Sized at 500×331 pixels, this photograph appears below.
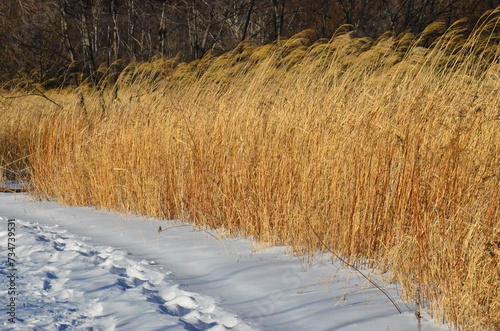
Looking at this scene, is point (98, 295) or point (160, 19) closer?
point (98, 295)

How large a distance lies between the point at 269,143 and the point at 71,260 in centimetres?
153

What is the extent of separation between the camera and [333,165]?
3650mm

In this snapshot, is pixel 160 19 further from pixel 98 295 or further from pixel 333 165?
pixel 98 295

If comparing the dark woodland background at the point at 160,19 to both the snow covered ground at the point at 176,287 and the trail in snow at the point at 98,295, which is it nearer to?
the snow covered ground at the point at 176,287

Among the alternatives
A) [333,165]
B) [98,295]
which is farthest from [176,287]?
[333,165]

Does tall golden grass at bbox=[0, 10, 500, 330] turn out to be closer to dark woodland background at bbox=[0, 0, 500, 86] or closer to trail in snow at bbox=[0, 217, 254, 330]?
trail in snow at bbox=[0, 217, 254, 330]

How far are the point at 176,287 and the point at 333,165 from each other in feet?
4.19

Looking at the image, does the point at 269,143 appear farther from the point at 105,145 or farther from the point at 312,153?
the point at 105,145

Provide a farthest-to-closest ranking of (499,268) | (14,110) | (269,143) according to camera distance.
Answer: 1. (14,110)
2. (269,143)
3. (499,268)

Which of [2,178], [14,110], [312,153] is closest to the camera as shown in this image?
[312,153]

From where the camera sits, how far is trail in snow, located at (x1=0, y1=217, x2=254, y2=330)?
2502 mm

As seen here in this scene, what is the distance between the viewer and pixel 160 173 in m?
4.81

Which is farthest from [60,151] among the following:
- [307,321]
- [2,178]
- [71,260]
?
[307,321]

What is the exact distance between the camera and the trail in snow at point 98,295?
2502 millimetres
